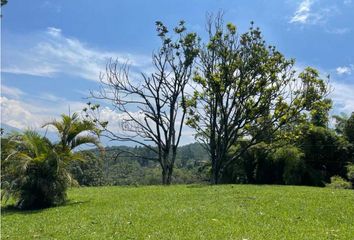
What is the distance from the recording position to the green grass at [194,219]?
7664mm

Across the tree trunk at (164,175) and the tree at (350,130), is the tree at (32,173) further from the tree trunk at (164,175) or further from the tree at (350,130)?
the tree at (350,130)

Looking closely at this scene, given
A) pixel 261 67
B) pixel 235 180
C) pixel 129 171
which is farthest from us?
pixel 129 171

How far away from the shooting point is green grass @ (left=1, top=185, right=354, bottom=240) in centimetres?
766

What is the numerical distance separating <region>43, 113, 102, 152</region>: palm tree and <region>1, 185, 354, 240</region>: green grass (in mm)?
1925

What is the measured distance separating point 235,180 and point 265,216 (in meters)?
22.4

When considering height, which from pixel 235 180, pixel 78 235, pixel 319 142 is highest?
pixel 319 142

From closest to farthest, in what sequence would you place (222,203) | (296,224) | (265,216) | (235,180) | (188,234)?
(188,234)
(296,224)
(265,216)
(222,203)
(235,180)

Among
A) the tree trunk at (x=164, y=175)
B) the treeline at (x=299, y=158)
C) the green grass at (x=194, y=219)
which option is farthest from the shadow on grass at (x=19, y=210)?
the tree trunk at (x=164, y=175)

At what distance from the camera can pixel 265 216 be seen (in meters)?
9.22

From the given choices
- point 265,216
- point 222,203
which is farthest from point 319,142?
point 265,216

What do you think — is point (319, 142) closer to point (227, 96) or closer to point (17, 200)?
point (227, 96)

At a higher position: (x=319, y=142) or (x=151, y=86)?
(x=151, y=86)

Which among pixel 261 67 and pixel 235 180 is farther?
pixel 235 180

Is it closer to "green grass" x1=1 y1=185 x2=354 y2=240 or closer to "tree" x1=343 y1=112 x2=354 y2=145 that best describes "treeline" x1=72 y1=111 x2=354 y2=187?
"tree" x1=343 y1=112 x2=354 y2=145
